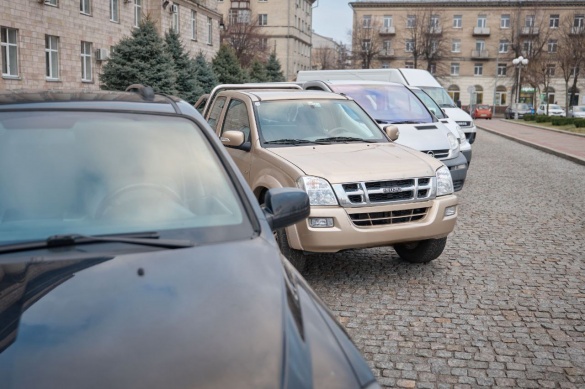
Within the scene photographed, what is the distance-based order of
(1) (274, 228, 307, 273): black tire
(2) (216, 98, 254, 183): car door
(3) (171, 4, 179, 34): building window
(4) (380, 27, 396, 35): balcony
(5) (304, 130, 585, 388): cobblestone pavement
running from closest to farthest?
(5) (304, 130, 585, 388): cobblestone pavement
(1) (274, 228, 307, 273): black tire
(2) (216, 98, 254, 183): car door
(3) (171, 4, 179, 34): building window
(4) (380, 27, 396, 35): balcony

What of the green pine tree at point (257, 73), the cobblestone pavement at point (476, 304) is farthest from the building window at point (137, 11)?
the cobblestone pavement at point (476, 304)

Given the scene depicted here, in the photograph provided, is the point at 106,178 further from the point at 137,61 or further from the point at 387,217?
the point at 137,61

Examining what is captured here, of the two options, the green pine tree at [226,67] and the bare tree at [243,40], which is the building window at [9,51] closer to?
the green pine tree at [226,67]

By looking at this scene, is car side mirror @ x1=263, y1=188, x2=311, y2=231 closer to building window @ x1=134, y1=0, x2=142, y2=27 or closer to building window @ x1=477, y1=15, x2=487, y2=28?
building window @ x1=134, y1=0, x2=142, y2=27

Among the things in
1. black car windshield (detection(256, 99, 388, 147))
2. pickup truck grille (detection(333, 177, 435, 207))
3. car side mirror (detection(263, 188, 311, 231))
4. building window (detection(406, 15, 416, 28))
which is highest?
building window (detection(406, 15, 416, 28))

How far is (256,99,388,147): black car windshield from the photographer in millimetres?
7207

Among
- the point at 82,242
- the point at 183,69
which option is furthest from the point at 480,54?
the point at 82,242

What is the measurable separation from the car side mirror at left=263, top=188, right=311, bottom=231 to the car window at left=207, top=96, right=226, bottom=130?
5.49m

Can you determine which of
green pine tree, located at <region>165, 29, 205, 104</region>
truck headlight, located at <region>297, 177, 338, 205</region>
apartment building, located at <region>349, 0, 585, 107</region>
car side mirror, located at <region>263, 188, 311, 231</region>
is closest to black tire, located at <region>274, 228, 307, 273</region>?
truck headlight, located at <region>297, 177, 338, 205</region>

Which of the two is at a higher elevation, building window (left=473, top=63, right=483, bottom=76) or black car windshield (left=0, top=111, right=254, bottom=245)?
building window (left=473, top=63, right=483, bottom=76)

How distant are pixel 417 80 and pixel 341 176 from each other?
1396cm

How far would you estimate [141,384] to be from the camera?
186 cm

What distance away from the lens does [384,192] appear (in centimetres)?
605

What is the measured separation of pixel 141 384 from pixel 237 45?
7381 cm
